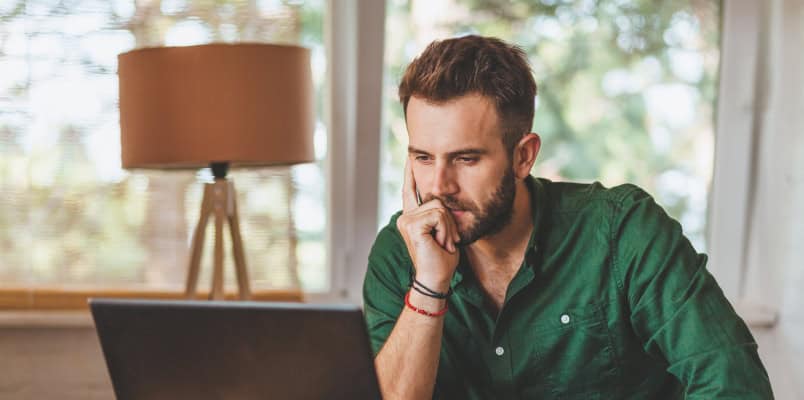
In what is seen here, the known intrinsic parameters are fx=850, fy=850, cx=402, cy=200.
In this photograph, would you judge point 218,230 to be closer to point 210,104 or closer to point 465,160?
point 210,104

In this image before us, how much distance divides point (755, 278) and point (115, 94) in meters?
1.92

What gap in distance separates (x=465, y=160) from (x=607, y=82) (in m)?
1.21

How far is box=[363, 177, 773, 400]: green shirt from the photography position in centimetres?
142

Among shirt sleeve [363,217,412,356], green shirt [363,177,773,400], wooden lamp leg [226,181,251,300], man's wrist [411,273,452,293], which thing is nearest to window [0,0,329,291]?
wooden lamp leg [226,181,251,300]

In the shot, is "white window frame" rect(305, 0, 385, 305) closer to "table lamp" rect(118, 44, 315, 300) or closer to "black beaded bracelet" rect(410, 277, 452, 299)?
"table lamp" rect(118, 44, 315, 300)

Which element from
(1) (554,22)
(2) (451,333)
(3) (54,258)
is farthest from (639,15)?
(3) (54,258)

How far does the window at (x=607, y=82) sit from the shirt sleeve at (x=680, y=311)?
1062mm

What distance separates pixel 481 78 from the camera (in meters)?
1.46

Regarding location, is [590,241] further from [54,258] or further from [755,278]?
[54,258]

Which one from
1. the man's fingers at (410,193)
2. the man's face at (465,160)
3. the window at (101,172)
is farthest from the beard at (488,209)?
the window at (101,172)

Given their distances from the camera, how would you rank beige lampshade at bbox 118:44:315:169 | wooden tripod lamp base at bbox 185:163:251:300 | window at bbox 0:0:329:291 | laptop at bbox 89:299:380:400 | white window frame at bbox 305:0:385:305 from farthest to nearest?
white window frame at bbox 305:0:385:305 < window at bbox 0:0:329:291 < wooden tripod lamp base at bbox 185:163:251:300 < beige lampshade at bbox 118:44:315:169 < laptop at bbox 89:299:380:400

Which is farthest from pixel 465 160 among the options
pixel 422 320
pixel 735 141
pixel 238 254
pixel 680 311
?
pixel 735 141

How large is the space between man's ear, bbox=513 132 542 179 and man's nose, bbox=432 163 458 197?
12cm

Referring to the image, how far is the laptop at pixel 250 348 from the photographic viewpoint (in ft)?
3.20
